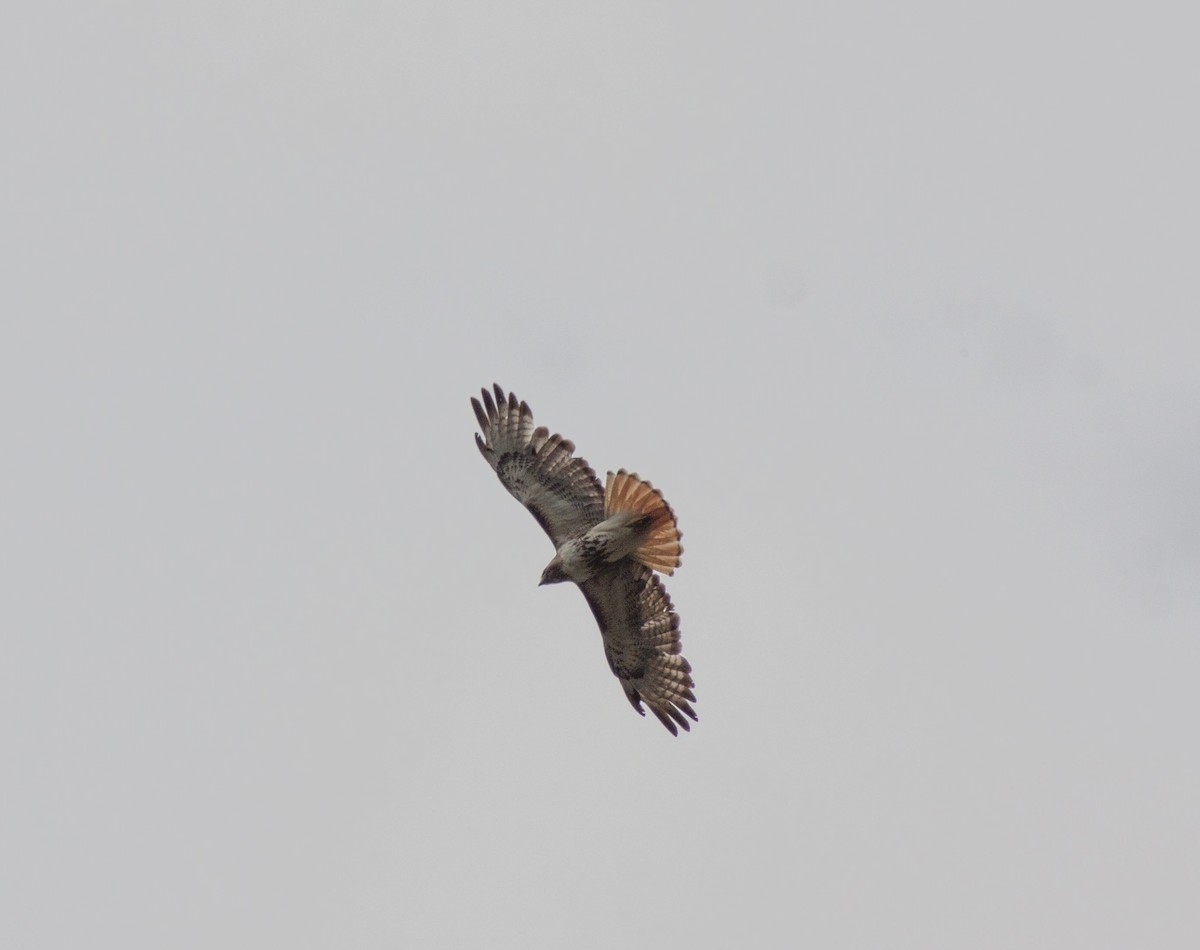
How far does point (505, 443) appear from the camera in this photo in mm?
18703

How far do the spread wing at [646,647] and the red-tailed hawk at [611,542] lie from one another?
0.04ft

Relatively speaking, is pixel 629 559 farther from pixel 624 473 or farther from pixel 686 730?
pixel 686 730

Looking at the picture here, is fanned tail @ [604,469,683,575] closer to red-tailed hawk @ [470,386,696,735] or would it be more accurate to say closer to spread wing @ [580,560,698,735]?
red-tailed hawk @ [470,386,696,735]

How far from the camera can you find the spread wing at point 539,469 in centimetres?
1847

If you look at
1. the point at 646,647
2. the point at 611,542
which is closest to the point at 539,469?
the point at 611,542

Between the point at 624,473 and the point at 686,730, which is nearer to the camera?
the point at 624,473

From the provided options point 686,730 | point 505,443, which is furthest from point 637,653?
point 505,443

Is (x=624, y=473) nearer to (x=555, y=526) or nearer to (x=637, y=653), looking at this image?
(x=555, y=526)

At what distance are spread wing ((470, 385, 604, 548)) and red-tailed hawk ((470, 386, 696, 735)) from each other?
0.01 m

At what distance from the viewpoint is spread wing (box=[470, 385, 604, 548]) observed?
727 inches

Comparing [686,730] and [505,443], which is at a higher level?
[505,443]

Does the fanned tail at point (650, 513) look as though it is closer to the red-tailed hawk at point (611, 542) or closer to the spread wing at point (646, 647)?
the red-tailed hawk at point (611, 542)

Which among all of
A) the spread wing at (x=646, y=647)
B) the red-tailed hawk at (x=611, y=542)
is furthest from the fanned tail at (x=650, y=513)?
the spread wing at (x=646, y=647)

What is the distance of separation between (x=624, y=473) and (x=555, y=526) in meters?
1.53
